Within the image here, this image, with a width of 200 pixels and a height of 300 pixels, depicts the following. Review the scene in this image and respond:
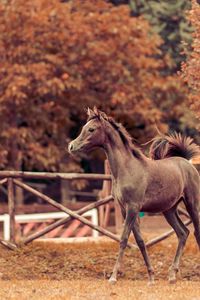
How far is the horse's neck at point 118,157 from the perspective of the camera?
15.1 m

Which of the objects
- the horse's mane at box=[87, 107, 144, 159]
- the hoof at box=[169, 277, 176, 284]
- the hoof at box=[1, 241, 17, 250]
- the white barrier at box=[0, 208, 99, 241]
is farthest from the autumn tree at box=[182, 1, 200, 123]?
the hoof at box=[169, 277, 176, 284]

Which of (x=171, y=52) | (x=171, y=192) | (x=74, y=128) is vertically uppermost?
(x=171, y=192)

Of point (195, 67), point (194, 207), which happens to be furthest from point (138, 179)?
point (195, 67)

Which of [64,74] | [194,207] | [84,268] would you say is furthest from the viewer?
[64,74]

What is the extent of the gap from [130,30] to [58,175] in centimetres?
1826

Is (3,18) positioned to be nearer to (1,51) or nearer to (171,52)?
(1,51)

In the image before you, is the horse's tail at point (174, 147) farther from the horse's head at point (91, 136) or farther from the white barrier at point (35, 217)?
the white barrier at point (35, 217)

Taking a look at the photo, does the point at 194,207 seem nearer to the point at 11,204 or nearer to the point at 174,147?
the point at 174,147

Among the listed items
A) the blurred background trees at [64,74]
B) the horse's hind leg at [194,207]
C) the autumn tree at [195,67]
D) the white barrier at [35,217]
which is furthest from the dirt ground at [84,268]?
the blurred background trees at [64,74]

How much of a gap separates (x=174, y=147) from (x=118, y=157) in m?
1.65

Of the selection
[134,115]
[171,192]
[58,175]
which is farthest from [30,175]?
[134,115]

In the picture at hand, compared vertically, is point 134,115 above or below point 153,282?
below

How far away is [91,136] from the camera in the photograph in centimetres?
1491

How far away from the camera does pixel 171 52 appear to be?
40.4 meters
